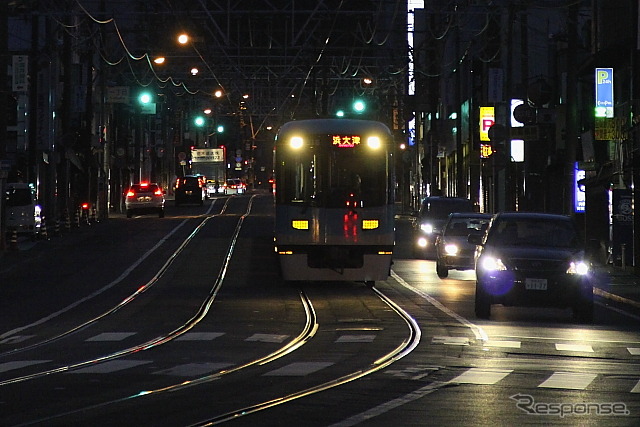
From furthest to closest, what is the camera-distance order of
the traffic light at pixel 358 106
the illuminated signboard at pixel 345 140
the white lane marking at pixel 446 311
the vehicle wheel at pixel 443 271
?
the traffic light at pixel 358 106 → the vehicle wheel at pixel 443 271 → the illuminated signboard at pixel 345 140 → the white lane marking at pixel 446 311

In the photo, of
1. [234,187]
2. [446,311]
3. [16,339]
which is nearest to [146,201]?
[446,311]

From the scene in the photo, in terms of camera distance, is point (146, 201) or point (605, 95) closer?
point (605, 95)

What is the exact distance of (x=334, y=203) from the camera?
90.8 feet

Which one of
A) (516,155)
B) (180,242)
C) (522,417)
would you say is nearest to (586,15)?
(516,155)

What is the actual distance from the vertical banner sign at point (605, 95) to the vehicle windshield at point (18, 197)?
20.0 m

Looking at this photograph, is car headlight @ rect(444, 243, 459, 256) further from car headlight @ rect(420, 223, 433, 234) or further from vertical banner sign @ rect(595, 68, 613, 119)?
vertical banner sign @ rect(595, 68, 613, 119)

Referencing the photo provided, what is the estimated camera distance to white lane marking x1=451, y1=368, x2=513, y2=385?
42.5ft

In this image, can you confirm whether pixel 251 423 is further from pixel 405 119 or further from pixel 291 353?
pixel 405 119

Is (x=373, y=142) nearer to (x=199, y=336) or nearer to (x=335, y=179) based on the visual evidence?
(x=335, y=179)

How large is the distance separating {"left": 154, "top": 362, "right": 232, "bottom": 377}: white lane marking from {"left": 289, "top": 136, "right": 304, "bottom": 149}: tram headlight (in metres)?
13.9

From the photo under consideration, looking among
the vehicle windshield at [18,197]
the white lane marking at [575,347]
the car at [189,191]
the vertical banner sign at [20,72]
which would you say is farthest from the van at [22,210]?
the car at [189,191]

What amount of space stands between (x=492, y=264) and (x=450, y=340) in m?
3.40

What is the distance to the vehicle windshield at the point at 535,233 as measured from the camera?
2123cm

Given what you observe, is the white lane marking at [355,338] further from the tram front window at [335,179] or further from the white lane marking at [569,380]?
the tram front window at [335,179]
